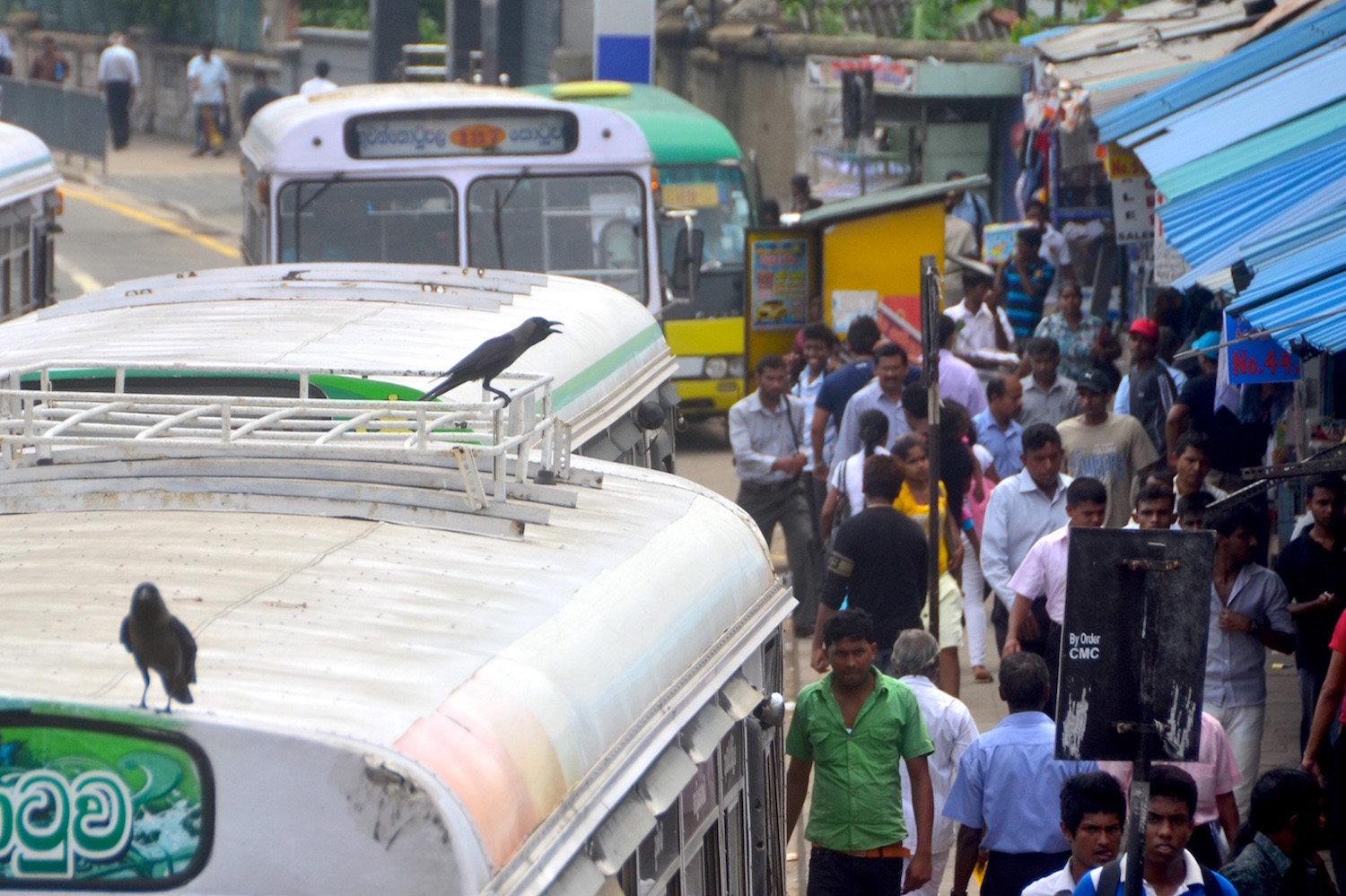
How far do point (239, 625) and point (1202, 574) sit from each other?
2.44 metres

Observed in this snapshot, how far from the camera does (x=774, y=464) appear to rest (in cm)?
1180

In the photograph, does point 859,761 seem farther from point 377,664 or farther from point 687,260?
point 687,260

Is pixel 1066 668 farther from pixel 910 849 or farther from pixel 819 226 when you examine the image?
pixel 819 226

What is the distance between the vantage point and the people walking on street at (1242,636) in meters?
7.79

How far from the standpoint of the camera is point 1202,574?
190 inches

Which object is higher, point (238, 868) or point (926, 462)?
point (238, 868)

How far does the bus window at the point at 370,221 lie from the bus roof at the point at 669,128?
5.47 m

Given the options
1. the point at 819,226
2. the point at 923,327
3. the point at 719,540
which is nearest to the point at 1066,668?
the point at 719,540

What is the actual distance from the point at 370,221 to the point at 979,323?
5.03 meters

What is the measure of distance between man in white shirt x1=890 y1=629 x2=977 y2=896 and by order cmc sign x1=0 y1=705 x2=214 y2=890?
4.28m

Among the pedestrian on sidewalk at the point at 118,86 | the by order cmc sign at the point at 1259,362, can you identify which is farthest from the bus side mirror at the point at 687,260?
the pedestrian on sidewalk at the point at 118,86

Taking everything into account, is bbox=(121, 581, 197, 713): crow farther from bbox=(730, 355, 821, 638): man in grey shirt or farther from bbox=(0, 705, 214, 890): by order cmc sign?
bbox=(730, 355, 821, 638): man in grey shirt

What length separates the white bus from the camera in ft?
38.5

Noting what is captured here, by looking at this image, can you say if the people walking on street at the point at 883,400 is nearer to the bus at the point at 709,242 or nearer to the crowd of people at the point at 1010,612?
the crowd of people at the point at 1010,612
